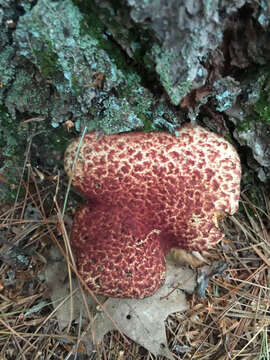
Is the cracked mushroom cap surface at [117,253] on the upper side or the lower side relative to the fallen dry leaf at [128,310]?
upper

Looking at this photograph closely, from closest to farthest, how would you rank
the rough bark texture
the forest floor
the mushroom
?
the rough bark texture, the mushroom, the forest floor

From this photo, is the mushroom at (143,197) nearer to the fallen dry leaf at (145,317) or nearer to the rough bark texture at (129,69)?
the rough bark texture at (129,69)

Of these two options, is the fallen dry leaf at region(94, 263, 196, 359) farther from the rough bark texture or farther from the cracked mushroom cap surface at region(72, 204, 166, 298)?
the rough bark texture

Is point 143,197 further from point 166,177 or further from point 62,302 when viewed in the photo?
point 62,302

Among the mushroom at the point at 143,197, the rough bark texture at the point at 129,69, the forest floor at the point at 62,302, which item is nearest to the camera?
the rough bark texture at the point at 129,69

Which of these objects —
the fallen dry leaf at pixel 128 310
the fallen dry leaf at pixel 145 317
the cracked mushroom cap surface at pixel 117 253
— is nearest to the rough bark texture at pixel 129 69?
the cracked mushroom cap surface at pixel 117 253

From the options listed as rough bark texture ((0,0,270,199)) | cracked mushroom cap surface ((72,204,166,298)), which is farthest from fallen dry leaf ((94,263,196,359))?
rough bark texture ((0,0,270,199))

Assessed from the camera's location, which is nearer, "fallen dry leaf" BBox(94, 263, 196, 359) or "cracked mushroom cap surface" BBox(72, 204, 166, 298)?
"cracked mushroom cap surface" BBox(72, 204, 166, 298)

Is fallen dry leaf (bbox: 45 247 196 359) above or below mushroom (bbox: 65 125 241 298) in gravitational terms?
Result: below
